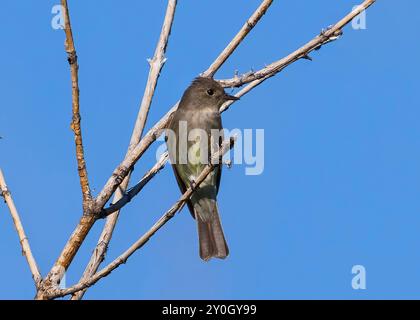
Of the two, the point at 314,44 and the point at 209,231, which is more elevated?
the point at 314,44

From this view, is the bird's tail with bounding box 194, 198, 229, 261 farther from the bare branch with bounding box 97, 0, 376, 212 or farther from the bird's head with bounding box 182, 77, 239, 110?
the bare branch with bounding box 97, 0, 376, 212

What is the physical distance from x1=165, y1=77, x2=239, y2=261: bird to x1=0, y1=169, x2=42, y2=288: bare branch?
9.10ft

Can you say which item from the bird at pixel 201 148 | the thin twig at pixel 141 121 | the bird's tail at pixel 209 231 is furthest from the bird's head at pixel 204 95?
the thin twig at pixel 141 121

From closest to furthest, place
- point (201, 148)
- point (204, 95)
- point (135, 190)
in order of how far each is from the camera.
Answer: point (135, 190) < point (201, 148) < point (204, 95)

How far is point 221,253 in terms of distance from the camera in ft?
24.4

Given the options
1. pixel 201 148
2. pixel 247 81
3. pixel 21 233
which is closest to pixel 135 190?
pixel 21 233

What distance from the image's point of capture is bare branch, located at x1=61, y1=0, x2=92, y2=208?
14.0 ft

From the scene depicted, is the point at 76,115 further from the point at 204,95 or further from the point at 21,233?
the point at 204,95

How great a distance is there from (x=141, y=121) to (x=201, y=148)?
7.66 ft

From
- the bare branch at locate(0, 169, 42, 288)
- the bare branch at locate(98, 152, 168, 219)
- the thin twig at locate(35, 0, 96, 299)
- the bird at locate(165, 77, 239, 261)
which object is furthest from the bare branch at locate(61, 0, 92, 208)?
the bird at locate(165, 77, 239, 261)

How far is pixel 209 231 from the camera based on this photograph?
7672 millimetres
